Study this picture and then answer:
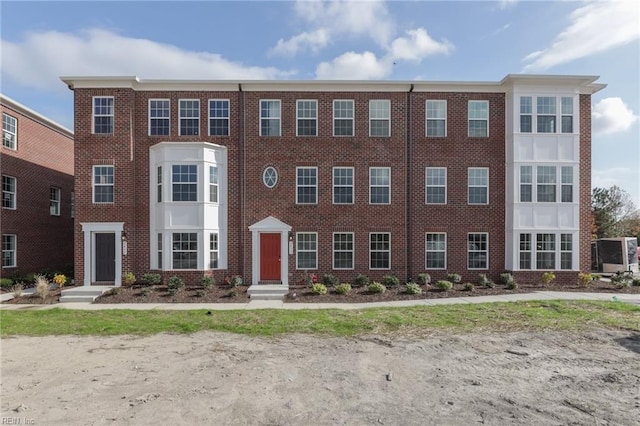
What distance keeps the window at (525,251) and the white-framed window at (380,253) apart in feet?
19.9

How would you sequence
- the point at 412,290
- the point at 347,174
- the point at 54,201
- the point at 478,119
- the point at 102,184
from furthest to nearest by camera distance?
the point at 54,201
the point at 478,119
the point at 347,174
the point at 102,184
the point at 412,290

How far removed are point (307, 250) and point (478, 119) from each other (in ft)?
33.3

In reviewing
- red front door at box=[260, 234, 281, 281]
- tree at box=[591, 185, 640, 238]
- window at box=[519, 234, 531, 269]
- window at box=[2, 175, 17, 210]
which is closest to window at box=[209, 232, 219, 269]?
red front door at box=[260, 234, 281, 281]

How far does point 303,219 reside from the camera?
54.3 feet

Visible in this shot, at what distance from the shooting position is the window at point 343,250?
1656 centimetres

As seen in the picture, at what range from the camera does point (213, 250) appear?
16.1 meters

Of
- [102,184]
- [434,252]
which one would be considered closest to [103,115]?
[102,184]

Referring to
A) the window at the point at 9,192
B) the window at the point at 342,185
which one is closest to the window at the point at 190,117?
the window at the point at 342,185

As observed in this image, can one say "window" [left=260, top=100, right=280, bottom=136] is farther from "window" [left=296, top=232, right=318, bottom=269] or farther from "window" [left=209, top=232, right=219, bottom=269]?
"window" [left=209, top=232, right=219, bottom=269]

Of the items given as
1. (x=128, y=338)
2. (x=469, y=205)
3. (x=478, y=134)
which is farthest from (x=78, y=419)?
(x=478, y=134)

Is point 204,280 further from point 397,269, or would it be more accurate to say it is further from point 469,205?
point 469,205

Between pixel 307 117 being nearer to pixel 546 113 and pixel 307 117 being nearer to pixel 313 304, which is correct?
pixel 313 304

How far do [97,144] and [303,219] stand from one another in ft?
32.0

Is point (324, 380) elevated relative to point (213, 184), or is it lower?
lower
